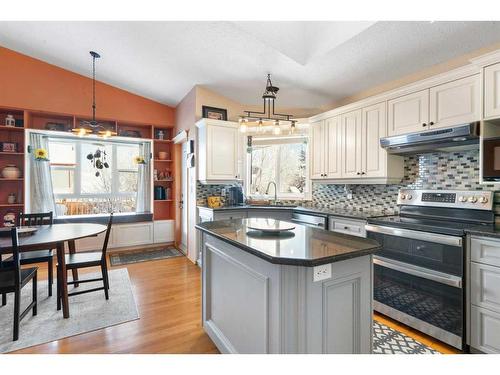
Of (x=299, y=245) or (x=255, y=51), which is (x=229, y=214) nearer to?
(x=255, y=51)

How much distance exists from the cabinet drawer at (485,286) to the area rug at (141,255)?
4050 mm

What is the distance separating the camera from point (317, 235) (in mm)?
1794

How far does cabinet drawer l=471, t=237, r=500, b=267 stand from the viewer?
1780mm

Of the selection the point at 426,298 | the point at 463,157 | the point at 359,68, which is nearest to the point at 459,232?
the point at 426,298

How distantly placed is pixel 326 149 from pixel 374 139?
0.75m

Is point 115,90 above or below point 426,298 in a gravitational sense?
above

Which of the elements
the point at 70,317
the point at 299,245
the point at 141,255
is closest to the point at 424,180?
the point at 299,245

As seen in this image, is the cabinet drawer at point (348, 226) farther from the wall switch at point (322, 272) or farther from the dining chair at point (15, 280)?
the dining chair at point (15, 280)

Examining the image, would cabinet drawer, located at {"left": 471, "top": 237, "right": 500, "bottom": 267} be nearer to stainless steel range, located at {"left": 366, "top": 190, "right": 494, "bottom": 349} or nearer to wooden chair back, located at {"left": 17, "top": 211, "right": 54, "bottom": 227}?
stainless steel range, located at {"left": 366, "top": 190, "right": 494, "bottom": 349}

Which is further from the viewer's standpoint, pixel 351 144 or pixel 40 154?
pixel 40 154

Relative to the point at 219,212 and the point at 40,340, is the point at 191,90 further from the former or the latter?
the point at 40,340

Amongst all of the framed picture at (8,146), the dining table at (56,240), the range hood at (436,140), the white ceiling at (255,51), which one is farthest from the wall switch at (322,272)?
the framed picture at (8,146)

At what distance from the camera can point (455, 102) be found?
7.55 ft

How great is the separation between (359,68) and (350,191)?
5.17 ft
